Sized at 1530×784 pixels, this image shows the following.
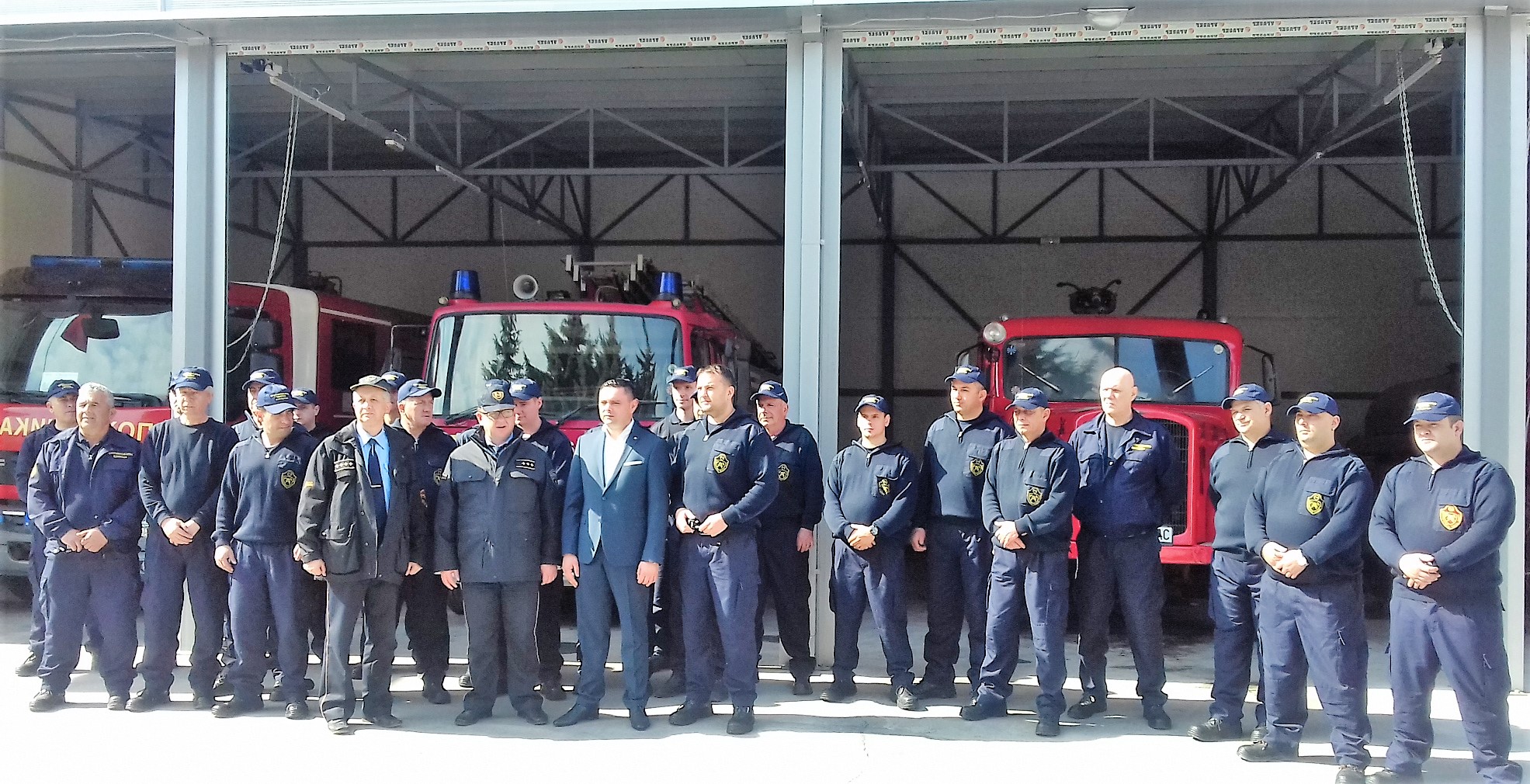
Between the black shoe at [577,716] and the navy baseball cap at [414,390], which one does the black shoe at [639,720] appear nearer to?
the black shoe at [577,716]

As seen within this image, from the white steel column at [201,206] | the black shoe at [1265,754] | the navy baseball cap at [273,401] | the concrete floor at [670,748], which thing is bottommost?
the concrete floor at [670,748]

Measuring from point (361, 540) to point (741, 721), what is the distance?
6.33 ft

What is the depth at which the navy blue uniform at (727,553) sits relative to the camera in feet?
17.2

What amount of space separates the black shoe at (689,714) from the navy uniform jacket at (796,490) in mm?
1083

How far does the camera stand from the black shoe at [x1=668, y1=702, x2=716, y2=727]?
530 centimetres

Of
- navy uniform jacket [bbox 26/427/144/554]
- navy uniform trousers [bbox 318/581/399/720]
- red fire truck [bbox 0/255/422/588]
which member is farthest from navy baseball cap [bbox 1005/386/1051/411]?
red fire truck [bbox 0/255/422/588]

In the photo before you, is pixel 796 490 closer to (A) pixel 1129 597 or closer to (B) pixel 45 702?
(A) pixel 1129 597

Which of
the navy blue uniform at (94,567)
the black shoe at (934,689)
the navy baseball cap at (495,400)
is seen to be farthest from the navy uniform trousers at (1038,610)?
the navy blue uniform at (94,567)

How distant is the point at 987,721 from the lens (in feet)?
17.8

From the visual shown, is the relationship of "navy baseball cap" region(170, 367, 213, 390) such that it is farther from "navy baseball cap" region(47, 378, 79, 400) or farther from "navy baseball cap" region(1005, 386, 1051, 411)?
"navy baseball cap" region(1005, 386, 1051, 411)

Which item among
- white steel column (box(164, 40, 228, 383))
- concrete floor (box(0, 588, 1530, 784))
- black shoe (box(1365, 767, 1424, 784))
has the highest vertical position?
white steel column (box(164, 40, 228, 383))

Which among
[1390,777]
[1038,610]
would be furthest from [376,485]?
[1390,777]

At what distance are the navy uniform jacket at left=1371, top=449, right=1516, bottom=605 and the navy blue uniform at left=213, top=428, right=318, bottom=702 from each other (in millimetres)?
4799

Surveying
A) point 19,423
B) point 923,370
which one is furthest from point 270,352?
point 923,370
